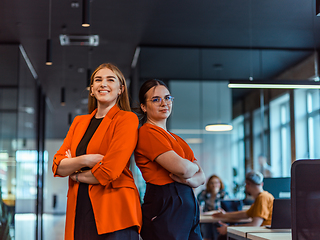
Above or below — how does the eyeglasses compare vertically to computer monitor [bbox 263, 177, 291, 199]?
above

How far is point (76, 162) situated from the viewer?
1802 mm

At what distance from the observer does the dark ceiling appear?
18.4 ft

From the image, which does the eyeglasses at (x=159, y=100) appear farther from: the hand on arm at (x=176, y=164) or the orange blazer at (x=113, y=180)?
the hand on arm at (x=176, y=164)

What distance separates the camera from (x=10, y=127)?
22.1 feet

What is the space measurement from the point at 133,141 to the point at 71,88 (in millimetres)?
9432

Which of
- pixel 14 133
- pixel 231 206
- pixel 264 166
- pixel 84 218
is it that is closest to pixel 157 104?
pixel 84 218

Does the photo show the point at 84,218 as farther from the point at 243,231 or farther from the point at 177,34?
the point at 177,34

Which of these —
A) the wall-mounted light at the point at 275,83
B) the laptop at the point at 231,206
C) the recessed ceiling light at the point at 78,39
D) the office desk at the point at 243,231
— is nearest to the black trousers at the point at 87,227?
the office desk at the point at 243,231

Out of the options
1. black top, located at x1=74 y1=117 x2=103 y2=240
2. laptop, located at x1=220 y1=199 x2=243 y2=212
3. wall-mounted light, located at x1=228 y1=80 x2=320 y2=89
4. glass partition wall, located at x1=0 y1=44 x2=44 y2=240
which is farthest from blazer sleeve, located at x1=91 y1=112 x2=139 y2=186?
glass partition wall, located at x1=0 y1=44 x2=44 y2=240

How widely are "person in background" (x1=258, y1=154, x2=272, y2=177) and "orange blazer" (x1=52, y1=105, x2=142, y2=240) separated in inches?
245

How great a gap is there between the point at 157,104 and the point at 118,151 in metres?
0.36

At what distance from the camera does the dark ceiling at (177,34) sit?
221 inches

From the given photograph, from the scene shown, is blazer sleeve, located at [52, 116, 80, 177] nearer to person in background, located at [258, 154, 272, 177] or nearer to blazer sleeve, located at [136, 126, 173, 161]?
blazer sleeve, located at [136, 126, 173, 161]

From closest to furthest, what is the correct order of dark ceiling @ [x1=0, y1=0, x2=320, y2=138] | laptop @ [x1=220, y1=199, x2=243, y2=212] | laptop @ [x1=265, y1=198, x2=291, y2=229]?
laptop @ [x1=265, y1=198, x2=291, y2=229]
laptop @ [x1=220, y1=199, x2=243, y2=212]
dark ceiling @ [x1=0, y1=0, x2=320, y2=138]
